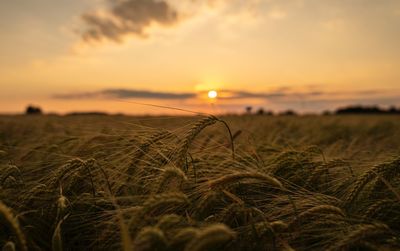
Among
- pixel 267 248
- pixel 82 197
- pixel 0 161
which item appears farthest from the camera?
pixel 0 161

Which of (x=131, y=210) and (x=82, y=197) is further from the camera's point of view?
(x=82, y=197)

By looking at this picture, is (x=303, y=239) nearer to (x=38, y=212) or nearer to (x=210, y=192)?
(x=210, y=192)

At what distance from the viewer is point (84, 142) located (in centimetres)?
262

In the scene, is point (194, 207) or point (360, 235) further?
point (194, 207)

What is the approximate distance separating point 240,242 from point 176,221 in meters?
0.31

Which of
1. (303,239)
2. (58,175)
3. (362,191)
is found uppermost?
(58,175)

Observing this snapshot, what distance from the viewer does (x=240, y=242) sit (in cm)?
146

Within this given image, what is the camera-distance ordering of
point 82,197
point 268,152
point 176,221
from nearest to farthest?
point 176,221, point 82,197, point 268,152

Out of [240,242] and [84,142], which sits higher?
[84,142]

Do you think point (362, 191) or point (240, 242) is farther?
point (362, 191)

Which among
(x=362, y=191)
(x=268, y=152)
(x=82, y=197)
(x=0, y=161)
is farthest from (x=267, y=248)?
(x=0, y=161)

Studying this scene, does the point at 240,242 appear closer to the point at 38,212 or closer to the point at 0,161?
the point at 38,212

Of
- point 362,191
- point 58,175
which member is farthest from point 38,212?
point 362,191

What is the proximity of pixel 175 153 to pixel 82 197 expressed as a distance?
51cm
